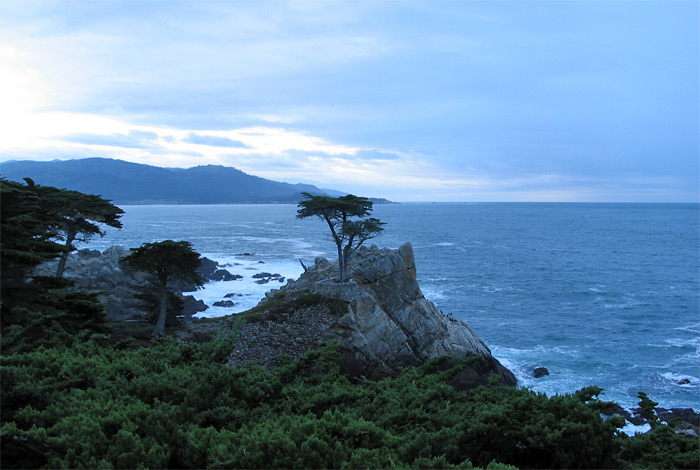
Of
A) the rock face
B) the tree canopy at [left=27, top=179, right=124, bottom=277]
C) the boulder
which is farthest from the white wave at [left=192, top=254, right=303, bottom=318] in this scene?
the tree canopy at [left=27, top=179, right=124, bottom=277]

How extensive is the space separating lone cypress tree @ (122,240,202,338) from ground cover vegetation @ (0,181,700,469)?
9980 mm

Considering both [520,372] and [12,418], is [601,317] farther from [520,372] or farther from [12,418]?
[12,418]

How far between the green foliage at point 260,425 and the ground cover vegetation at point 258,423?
22 mm

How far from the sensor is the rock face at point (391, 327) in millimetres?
21969

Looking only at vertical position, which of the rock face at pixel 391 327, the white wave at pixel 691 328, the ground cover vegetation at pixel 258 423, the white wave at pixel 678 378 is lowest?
the white wave at pixel 678 378

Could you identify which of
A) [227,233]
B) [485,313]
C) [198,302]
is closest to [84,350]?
[198,302]

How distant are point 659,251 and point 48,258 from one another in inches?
3604

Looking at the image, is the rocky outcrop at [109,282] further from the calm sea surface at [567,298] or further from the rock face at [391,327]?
the rock face at [391,327]

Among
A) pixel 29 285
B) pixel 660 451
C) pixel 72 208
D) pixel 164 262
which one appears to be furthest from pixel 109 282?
pixel 660 451

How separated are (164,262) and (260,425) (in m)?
15.5

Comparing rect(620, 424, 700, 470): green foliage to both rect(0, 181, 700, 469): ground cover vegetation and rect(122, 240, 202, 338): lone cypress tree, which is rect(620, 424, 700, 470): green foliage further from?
rect(122, 240, 202, 338): lone cypress tree

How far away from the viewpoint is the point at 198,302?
4238 cm

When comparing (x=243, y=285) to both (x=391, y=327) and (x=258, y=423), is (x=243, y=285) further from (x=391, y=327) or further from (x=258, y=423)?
(x=258, y=423)

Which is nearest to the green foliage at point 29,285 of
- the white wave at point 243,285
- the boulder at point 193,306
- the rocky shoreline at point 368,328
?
the rocky shoreline at point 368,328
